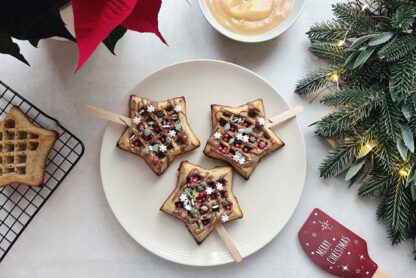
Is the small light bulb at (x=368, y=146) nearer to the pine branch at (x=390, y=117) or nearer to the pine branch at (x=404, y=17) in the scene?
the pine branch at (x=390, y=117)

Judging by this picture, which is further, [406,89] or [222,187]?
[222,187]

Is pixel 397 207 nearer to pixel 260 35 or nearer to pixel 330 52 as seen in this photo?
pixel 330 52

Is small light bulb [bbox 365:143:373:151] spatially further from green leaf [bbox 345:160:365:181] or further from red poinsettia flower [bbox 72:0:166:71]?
red poinsettia flower [bbox 72:0:166:71]

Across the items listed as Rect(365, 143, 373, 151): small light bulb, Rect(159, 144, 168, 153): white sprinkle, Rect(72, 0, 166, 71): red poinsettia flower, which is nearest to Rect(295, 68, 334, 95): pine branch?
Rect(365, 143, 373, 151): small light bulb

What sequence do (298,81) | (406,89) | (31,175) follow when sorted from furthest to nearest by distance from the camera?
(298,81), (31,175), (406,89)

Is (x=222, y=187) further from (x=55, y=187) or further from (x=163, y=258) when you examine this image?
(x=55, y=187)

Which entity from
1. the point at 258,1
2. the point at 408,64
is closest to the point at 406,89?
the point at 408,64

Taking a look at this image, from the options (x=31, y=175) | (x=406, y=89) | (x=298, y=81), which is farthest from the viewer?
(x=298, y=81)
